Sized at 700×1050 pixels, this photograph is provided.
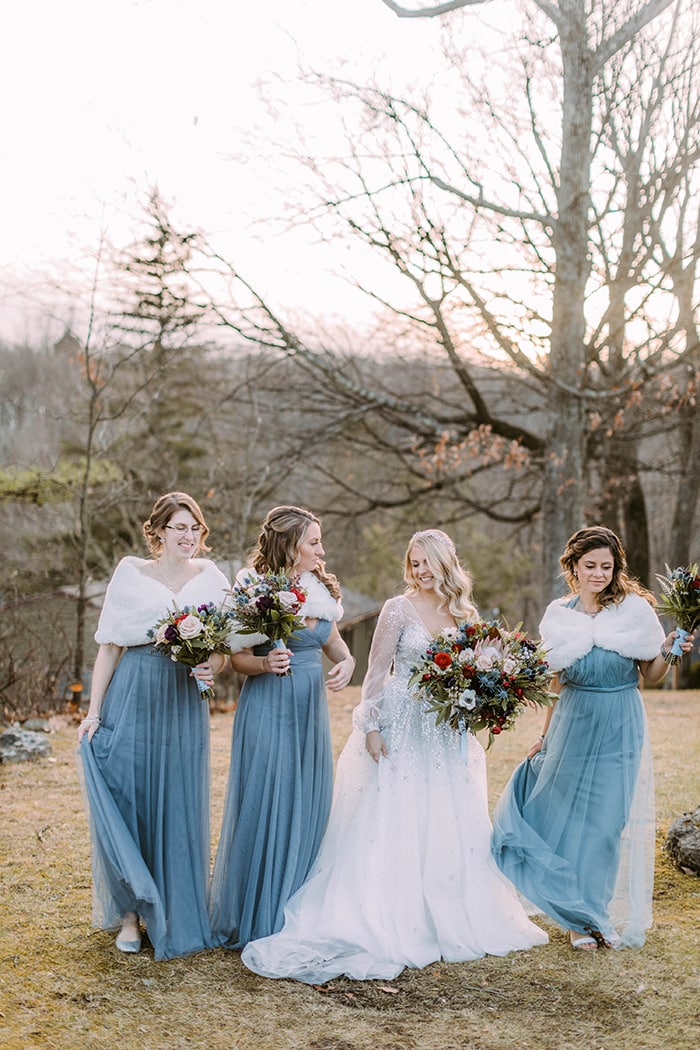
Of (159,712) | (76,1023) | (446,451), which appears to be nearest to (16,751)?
(159,712)

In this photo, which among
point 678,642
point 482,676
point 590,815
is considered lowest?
point 590,815

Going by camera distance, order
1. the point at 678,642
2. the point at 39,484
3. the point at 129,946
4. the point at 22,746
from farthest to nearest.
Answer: the point at 39,484 < the point at 22,746 < the point at 678,642 < the point at 129,946

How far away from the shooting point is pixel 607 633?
529cm

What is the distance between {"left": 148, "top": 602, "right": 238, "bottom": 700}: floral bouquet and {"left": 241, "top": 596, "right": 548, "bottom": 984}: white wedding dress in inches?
32.4

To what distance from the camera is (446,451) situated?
16.0m

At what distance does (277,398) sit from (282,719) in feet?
41.4

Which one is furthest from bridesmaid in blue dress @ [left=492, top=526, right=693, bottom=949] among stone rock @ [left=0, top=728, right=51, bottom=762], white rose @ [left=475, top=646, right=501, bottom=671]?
stone rock @ [left=0, top=728, right=51, bottom=762]

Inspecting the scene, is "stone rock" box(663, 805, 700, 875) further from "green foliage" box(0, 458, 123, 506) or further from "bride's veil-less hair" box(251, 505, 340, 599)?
"green foliage" box(0, 458, 123, 506)

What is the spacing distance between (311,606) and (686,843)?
2.89 metres

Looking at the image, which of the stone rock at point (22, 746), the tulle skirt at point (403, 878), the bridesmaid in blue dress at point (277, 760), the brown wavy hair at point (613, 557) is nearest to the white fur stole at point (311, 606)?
the bridesmaid in blue dress at point (277, 760)

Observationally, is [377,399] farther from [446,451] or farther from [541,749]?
[541,749]

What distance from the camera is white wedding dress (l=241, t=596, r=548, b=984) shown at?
15.7 feet

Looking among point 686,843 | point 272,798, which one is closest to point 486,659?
point 272,798

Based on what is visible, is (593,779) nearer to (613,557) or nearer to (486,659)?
(486,659)
